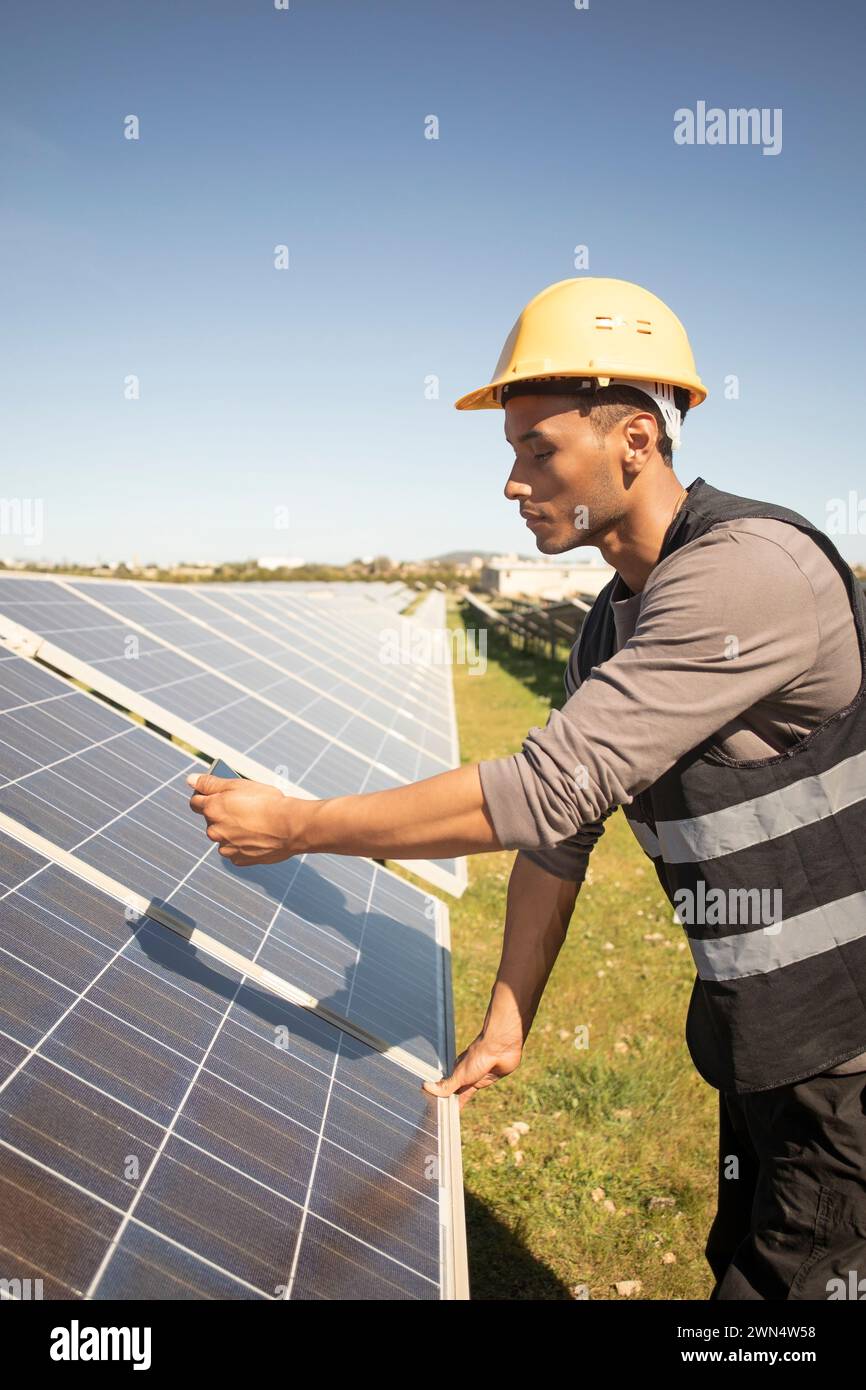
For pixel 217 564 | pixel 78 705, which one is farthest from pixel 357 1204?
pixel 217 564

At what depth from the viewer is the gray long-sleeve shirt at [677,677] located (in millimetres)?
1698

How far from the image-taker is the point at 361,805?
1.78 m

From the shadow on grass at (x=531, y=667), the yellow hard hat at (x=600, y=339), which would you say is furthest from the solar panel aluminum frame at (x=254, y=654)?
the shadow on grass at (x=531, y=667)

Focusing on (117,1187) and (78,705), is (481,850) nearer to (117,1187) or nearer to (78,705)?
(117,1187)

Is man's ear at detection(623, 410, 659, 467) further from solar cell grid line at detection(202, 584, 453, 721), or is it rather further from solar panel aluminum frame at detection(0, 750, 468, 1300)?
solar cell grid line at detection(202, 584, 453, 721)

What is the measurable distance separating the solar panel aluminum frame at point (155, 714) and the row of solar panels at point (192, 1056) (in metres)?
0.81

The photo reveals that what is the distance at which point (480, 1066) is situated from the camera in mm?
2689

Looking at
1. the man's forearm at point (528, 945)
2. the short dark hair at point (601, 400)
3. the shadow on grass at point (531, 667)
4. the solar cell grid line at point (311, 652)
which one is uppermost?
the short dark hair at point (601, 400)

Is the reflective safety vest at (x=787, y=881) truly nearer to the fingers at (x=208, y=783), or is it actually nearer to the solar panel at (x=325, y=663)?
the fingers at (x=208, y=783)

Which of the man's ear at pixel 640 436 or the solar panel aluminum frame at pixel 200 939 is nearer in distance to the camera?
the man's ear at pixel 640 436

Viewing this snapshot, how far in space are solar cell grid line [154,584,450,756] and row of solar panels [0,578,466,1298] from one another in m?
5.43

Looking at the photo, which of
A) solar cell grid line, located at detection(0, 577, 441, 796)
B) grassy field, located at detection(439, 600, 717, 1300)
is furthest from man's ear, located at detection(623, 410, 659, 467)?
grassy field, located at detection(439, 600, 717, 1300)

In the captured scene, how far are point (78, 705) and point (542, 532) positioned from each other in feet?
10.2
